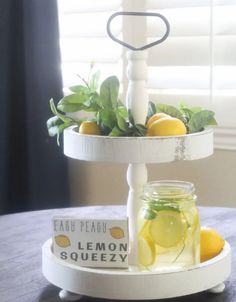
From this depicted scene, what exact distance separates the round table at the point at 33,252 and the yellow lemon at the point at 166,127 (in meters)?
0.26

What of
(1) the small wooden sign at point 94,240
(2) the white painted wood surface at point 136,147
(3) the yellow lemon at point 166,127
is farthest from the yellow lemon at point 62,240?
(3) the yellow lemon at point 166,127

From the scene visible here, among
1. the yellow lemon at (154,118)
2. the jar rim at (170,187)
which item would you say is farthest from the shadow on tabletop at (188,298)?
the yellow lemon at (154,118)

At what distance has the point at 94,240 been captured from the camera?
991 mm

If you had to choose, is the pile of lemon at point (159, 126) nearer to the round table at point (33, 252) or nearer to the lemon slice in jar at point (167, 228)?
the lemon slice in jar at point (167, 228)

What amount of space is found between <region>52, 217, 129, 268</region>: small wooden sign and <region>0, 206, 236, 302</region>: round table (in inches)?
2.5

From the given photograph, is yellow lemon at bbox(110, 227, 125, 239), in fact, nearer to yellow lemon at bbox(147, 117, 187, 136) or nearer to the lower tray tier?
the lower tray tier

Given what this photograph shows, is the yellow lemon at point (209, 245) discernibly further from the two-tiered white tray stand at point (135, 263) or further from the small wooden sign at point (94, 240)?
the small wooden sign at point (94, 240)

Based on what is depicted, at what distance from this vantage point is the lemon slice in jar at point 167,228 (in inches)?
37.4

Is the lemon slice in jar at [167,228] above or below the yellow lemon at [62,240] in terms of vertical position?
above

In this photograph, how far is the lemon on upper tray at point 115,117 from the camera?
994mm

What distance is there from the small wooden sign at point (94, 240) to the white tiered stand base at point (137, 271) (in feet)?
0.06

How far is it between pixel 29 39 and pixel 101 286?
143 centimetres

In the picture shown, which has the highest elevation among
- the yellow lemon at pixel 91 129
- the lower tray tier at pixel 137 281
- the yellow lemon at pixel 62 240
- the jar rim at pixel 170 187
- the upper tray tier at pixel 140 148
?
the yellow lemon at pixel 91 129

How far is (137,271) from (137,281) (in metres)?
0.04
